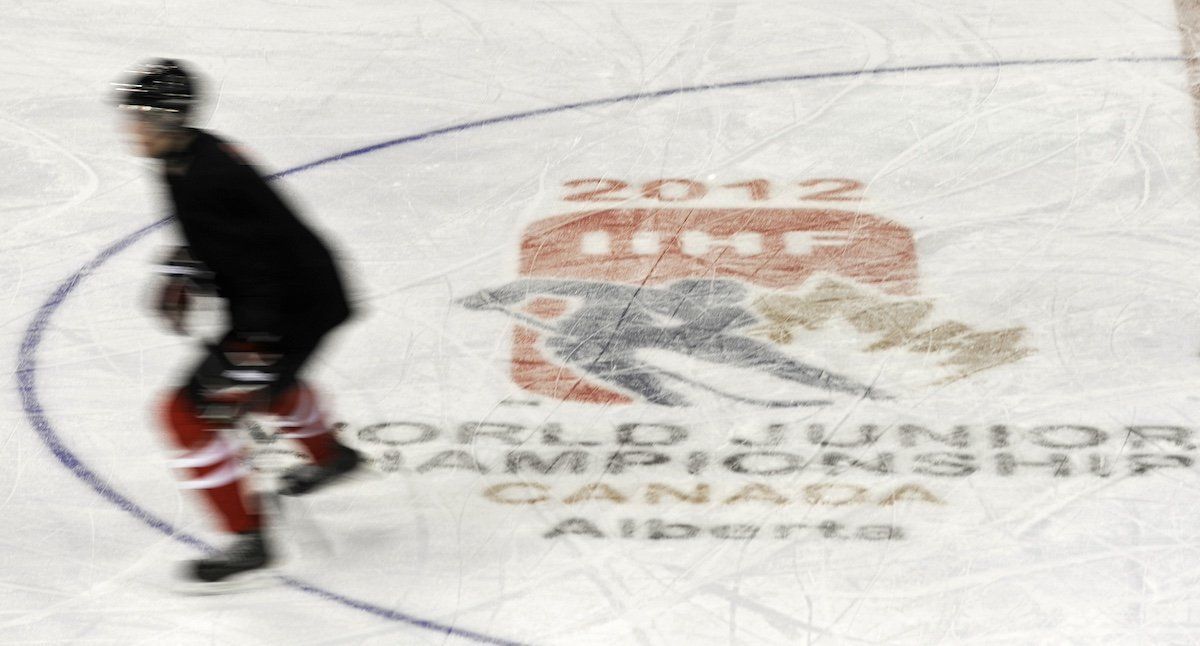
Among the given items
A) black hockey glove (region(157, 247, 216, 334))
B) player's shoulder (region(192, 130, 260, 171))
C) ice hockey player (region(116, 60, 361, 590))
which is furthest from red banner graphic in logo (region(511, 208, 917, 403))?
player's shoulder (region(192, 130, 260, 171))

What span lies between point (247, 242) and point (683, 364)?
1.43m

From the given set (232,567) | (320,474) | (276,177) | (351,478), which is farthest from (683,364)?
(276,177)

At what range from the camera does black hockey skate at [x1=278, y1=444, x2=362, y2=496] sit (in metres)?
3.26

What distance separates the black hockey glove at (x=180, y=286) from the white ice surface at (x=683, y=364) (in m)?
0.64

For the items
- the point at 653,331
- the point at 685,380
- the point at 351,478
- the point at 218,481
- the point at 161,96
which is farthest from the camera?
the point at 653,331

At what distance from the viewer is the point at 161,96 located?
271 centimetres

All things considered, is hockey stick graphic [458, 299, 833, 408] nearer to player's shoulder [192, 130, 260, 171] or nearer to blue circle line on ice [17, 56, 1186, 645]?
blue circle line on ice [17, 56, 1186, 645]

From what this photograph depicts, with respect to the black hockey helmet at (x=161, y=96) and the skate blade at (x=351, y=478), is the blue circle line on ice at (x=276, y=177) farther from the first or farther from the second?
the black hockey helmet at (x=161, y=96)

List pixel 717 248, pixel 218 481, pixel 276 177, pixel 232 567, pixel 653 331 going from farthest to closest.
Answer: pixel 276 177 → pixel 717 248 → pixel 653 331 → pixel 232 567 → pixel 218 481

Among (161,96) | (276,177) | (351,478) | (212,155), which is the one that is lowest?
(351,478)

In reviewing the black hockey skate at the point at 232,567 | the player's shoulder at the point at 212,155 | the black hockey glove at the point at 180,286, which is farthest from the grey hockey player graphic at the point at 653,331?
the player's shoulder at the point at 212,155

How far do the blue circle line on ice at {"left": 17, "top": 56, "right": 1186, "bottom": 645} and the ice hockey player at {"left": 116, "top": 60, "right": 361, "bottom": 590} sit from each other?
0.81 ft

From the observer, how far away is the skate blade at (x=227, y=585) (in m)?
3.18

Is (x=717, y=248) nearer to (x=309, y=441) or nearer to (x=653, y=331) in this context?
(x=653, y=331)
